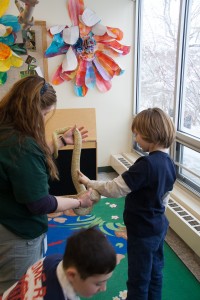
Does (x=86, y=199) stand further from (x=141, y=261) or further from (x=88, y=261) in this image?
(x=88, y=261)

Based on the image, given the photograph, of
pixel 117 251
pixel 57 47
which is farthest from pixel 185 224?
pixel 57 47

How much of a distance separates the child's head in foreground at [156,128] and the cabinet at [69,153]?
1.72 metres

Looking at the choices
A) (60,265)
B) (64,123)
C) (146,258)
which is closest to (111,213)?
(64,123)

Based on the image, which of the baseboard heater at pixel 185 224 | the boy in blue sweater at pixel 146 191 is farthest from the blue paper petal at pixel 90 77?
the boy in blue sweater at pixel 146 191

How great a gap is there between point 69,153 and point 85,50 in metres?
1.20

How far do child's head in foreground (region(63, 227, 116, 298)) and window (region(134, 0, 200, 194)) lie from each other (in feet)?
5.75

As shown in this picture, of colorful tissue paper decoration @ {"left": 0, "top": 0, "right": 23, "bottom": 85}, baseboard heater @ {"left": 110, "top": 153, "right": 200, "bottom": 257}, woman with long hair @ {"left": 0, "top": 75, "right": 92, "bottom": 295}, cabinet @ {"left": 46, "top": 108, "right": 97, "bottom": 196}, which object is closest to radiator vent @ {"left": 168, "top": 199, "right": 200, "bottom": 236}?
baseboard heater @ {"left": 110, "top": 153, "right": 200, "bottom": 257}

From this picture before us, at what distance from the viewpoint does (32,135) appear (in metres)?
1.03

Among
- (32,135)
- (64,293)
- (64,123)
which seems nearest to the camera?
(64,293)

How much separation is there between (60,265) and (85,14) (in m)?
2.95

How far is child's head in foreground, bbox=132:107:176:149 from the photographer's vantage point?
123cm

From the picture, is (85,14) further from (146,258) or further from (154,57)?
(146,258)

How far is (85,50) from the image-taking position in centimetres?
321

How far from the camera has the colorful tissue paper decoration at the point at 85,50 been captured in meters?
3.11
